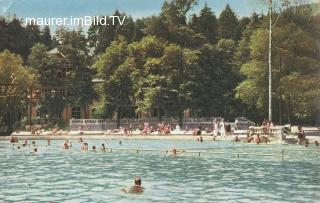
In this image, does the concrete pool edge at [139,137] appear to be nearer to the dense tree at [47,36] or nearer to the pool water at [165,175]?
the pool water at [165,175]

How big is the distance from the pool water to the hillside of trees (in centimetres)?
1893

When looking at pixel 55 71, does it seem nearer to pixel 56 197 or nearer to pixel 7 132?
pixel 7 132

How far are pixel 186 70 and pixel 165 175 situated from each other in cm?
4271

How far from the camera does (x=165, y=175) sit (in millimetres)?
27328

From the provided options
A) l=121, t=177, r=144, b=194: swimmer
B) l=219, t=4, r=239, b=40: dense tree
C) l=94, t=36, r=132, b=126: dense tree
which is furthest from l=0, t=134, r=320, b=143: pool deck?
l=219, t=4, r=239, b=40: dense tree

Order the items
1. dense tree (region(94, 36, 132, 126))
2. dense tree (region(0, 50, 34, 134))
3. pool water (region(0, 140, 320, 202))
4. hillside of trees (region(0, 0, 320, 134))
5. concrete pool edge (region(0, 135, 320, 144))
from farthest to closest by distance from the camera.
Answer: dense tree (region(94, 36, 132, 126)), dense tree (region(0, 50, 34, 134)), hillside of trees (region(0, 0, 320, 134)), concrete pool edge (region(0, 135, 320, 144)), pool water (region(0, 140, 320, 202))

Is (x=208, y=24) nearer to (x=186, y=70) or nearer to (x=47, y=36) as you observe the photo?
(x=186, y=70)

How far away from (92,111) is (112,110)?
37.5 ft

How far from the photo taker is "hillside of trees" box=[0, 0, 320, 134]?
5981 centimetres

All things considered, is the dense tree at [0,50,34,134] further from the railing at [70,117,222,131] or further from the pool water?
the pool water

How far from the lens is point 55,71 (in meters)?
82.1

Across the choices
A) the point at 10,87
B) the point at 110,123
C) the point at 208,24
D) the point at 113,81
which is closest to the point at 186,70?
the point at 113,81

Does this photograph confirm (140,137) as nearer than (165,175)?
No

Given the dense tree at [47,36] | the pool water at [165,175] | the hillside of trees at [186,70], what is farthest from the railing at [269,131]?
the dense tree at [47,36]
